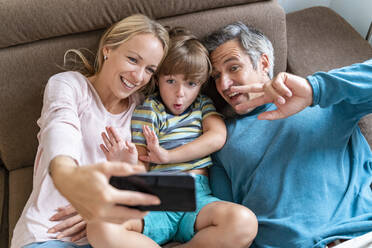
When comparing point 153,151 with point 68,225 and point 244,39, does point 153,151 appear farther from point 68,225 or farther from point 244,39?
point 244,39

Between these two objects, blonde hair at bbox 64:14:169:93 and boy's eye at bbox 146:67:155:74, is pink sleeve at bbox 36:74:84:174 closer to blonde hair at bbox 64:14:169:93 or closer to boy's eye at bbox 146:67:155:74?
blonde hair at bbox 64:14:169:93

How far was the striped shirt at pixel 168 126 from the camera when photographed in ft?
4.69

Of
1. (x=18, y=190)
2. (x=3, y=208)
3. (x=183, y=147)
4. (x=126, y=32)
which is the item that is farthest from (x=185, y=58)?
(x=3, y=208)

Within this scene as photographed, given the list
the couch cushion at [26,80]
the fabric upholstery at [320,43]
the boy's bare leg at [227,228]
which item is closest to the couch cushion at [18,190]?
the couch cushion at [26,80]

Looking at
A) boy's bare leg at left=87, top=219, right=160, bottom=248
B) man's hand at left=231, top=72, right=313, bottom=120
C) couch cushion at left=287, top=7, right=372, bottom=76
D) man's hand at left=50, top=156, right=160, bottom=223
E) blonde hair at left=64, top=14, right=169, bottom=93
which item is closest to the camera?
man's hand at left=50, top=156, right=160, bottom=223

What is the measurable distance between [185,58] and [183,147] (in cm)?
36

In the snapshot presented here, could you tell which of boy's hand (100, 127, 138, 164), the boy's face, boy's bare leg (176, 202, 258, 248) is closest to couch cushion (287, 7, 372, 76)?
the boy's face

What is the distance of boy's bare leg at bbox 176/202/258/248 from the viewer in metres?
1.22

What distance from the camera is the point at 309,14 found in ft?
6.48

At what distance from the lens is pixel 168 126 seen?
1.48 meters

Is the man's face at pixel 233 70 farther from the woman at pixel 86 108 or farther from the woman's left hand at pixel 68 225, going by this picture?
the woman's left hand at pixel 68 225

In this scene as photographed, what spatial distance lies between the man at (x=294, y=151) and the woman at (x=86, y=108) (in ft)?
1.14

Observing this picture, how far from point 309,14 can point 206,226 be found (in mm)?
1327

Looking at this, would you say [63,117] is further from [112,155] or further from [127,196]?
[127,196]
